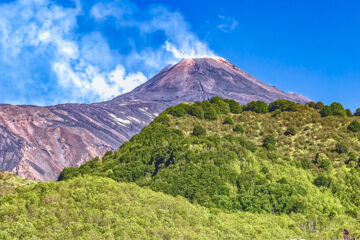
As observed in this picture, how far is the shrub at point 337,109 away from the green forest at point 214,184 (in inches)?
6.1

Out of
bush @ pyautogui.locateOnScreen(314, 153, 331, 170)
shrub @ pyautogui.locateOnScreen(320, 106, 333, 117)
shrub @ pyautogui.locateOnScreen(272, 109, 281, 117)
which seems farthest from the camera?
shrub @ pyautogui.locateOnScreen(272, 109, 281, 117)

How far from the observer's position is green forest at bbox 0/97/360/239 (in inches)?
1158

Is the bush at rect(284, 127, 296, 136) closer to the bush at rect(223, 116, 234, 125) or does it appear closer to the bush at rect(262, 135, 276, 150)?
the bush at rect(262, 135, 276, 150)

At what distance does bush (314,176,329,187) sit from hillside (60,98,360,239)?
0.36 ft

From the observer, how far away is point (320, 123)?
64750 millimetres

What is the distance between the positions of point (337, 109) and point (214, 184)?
3237 centimetres

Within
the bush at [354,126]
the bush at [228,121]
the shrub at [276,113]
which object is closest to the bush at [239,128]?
the bush at [228,121]

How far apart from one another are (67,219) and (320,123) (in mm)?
45539

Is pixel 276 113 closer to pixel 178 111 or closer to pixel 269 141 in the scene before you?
pixel 269 141

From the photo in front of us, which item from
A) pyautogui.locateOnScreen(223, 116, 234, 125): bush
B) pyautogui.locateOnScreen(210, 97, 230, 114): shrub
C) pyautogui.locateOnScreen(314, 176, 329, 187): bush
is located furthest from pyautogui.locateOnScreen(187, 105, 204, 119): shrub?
pyautogui.locateOnScreen(314, 176, 329, 187): bush

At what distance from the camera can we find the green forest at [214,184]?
29.4m

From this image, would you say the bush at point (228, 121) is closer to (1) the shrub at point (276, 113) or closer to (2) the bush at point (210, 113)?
(2) the bush at point (210, 113)

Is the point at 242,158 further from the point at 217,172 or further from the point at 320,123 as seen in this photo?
the point at 320,123

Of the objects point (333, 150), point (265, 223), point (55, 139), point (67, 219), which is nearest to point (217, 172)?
point (265, 223)
